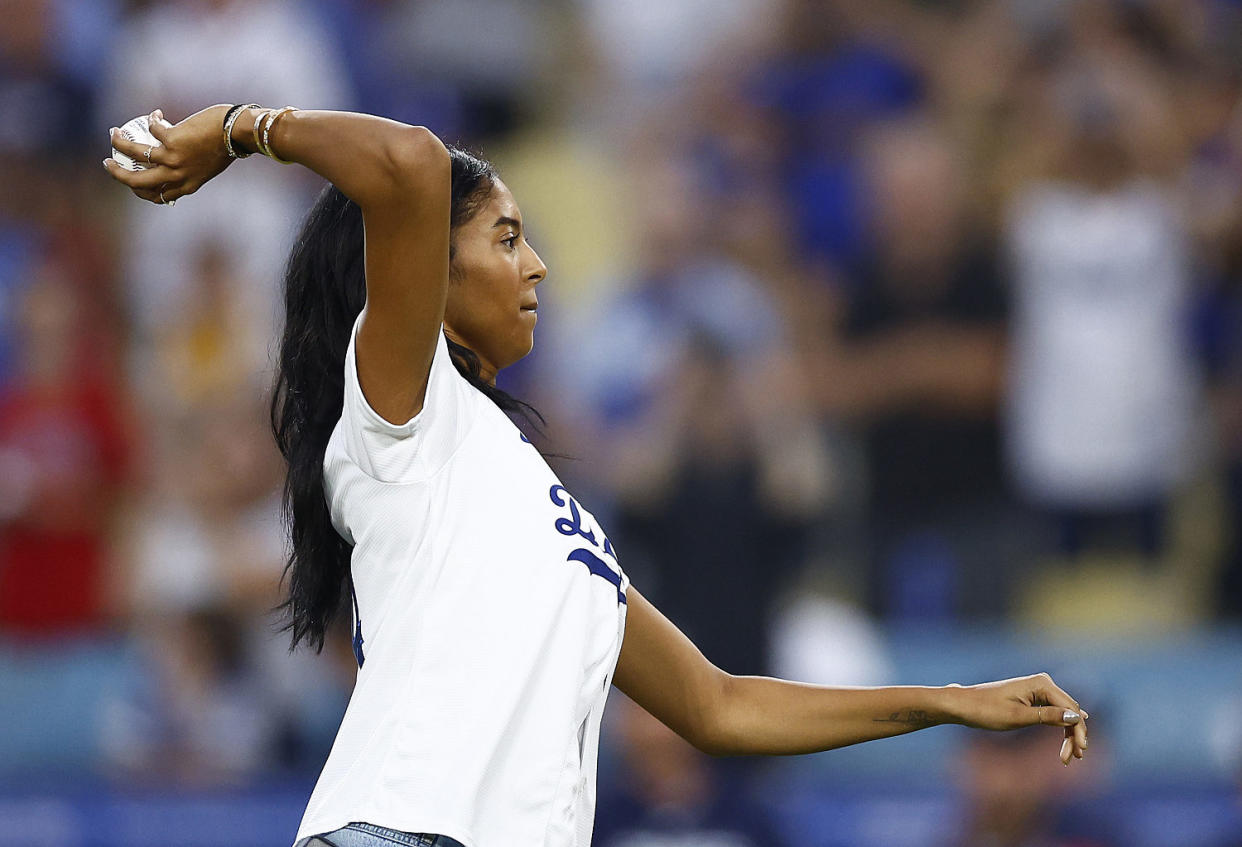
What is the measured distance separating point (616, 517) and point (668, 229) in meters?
1.19

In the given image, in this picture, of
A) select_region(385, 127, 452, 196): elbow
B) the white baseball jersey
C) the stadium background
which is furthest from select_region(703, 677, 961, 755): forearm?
the stadium background

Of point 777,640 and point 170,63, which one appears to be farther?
point 170,63

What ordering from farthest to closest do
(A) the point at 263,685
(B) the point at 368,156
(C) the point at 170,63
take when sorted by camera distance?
(C) the point at 170,63, (A) the point at 263,685, (B) the point at 368,156

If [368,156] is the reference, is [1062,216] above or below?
above

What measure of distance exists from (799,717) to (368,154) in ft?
3.99

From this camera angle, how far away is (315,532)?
A: 245 centimetres

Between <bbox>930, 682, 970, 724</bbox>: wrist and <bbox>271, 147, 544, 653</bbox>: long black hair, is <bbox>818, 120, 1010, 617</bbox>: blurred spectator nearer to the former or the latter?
<bbox>930, 682, 970, 724</bbox>: wrist

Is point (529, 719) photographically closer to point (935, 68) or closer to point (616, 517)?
point (616, 517)

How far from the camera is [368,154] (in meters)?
2.12

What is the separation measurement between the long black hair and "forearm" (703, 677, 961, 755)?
0.66 metres

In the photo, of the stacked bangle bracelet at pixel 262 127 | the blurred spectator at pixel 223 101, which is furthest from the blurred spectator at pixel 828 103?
the stacked bangle bracelet at pixel 262 127

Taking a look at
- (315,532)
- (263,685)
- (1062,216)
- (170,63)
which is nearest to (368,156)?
(315,532)

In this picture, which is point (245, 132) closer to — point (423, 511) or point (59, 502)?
point (423, 511)

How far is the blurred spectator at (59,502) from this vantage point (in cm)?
629
